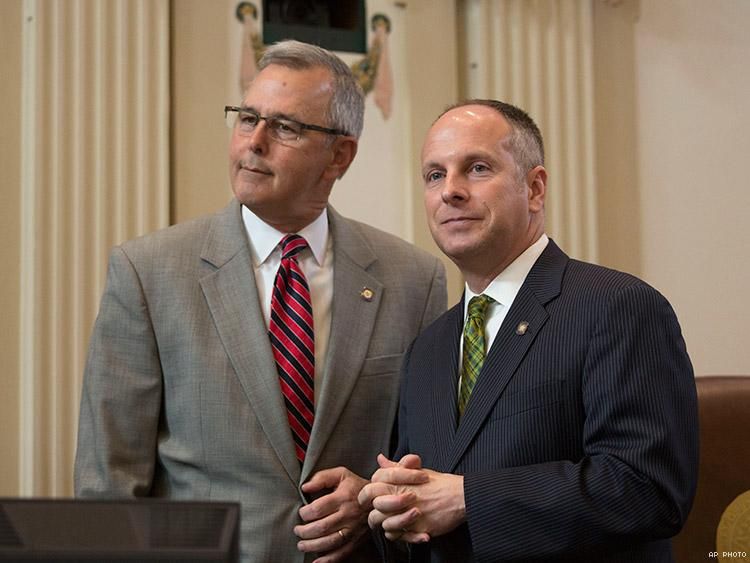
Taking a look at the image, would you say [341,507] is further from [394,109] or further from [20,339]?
[394,109]

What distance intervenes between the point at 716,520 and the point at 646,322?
1050 mm

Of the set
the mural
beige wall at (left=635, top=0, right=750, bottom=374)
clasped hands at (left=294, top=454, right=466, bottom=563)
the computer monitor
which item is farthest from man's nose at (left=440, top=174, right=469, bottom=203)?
beige wall at (left=635, top=0, right=750, bottom=374)

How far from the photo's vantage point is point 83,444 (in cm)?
223

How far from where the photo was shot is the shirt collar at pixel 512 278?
6.86 ft

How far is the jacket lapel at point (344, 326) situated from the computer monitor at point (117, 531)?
1.38 metres

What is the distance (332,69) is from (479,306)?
2.34 ft

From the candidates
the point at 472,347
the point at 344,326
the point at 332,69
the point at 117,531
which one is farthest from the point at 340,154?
the point at 117,531

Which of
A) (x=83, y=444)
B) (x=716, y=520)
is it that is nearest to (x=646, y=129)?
(x=716, y=520)

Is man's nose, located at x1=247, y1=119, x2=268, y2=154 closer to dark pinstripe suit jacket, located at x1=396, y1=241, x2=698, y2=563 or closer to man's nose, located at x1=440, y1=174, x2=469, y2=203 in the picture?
man's nose, located at x1=440, y1=174, x2=469, y2=203

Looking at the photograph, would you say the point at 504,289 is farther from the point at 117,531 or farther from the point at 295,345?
the point at 117,531

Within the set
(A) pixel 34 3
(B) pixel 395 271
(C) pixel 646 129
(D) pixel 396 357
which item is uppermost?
(A) pixel 34 3

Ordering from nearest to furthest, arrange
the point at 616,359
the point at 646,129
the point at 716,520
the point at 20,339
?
the point at 616,359
the point at 716,520
the point at 20,339
the point at 646,129

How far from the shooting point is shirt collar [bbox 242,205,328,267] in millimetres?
2396

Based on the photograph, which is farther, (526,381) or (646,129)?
(646,129)
